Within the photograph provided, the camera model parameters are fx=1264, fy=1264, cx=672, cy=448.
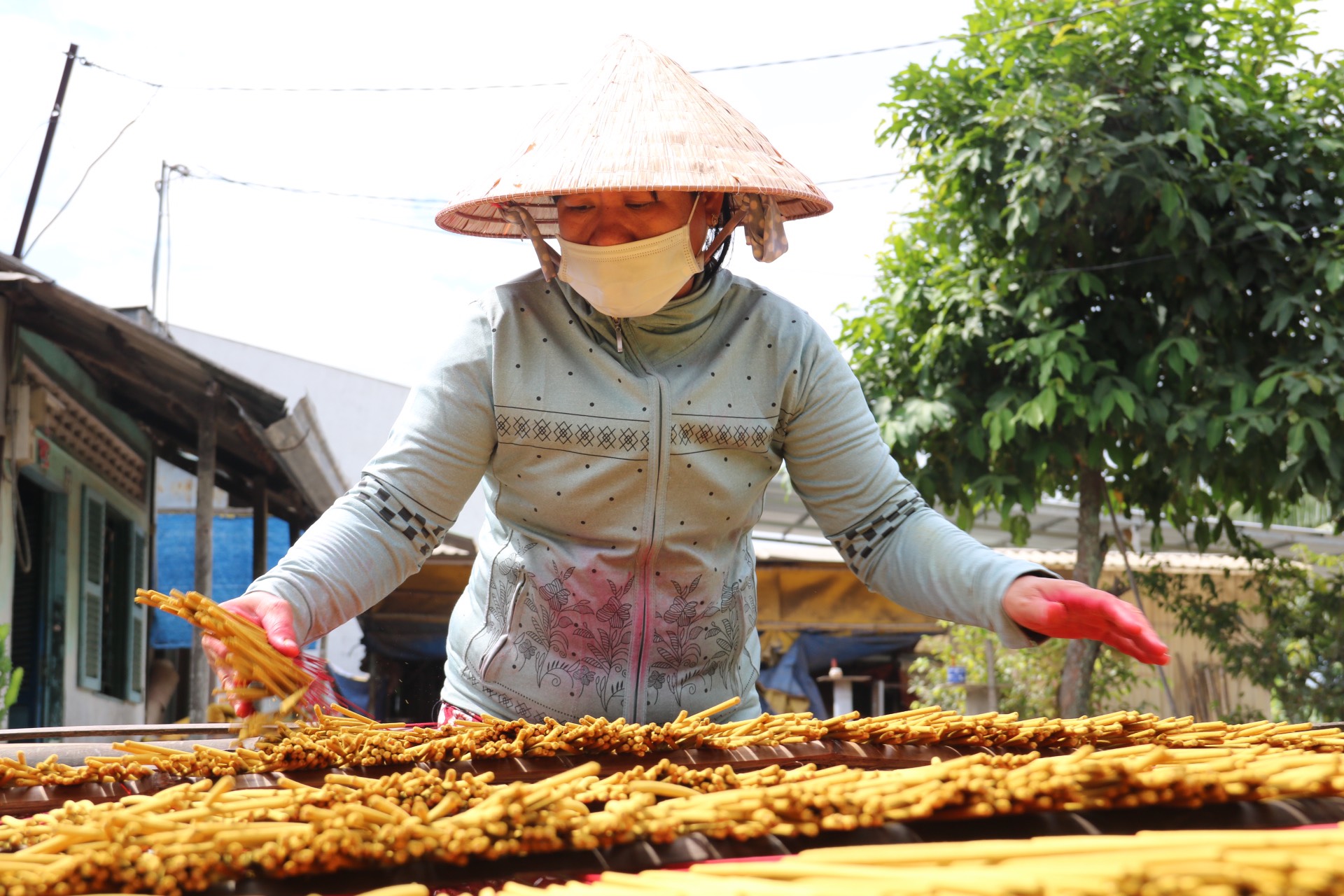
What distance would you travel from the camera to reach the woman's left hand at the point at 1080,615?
5.95ft

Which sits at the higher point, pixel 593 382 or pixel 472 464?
pixel 593 382

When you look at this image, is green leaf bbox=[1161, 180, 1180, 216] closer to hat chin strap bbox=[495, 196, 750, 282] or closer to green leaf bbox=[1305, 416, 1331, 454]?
green leaf bbox=[1305, 416, 1331, 454]

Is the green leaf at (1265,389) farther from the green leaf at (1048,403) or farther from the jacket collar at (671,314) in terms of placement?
the jacket collar at (671,314)

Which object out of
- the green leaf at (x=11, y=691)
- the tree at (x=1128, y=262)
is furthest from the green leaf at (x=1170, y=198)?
the green leaf at (x=11, y=691)

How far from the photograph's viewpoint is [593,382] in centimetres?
229

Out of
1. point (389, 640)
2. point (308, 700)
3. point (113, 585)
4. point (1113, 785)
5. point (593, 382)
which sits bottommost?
point (389, 640)

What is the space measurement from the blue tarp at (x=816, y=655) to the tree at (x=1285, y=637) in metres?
4.63

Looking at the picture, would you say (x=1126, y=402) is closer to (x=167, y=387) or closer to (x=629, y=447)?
(x=629, y=447)

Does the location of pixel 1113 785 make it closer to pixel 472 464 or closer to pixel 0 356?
pixel 472 464

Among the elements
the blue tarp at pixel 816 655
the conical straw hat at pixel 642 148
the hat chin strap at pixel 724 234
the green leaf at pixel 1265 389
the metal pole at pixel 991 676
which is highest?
the conical straw hat at pixel 642 148

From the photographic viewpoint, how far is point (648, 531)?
89.2 inches

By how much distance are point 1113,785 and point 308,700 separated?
1.10m

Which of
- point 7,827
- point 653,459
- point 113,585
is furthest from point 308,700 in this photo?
point 113,585

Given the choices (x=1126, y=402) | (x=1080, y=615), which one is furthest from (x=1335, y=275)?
(x=1080, y=615)
